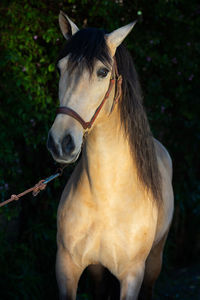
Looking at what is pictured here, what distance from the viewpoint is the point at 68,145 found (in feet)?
6.61

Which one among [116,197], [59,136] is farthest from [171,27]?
[59,136]

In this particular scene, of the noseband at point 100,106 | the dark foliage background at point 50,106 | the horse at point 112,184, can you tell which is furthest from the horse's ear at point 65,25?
the dark foliage background at point 50,106

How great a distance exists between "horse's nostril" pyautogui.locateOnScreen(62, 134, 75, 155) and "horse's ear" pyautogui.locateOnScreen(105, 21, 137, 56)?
1.88 ft

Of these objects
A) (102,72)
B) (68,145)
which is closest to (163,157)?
(102,72)

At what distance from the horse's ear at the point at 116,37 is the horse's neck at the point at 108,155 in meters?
0.35

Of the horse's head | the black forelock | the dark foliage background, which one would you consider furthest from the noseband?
the dark foliage background

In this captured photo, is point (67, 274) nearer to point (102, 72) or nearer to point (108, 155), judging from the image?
point (108, 155)

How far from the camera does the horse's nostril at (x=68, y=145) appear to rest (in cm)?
200

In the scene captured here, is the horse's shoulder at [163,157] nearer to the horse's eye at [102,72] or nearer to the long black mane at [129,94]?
the long black mane at [129,94]

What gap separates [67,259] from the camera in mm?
2590

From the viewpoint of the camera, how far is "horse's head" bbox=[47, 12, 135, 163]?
2.02m

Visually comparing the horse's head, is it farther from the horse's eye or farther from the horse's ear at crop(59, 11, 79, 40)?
the horse's ear at crop(59, 11, 79, 40)

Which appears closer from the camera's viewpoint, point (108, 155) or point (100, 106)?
point (100, 106)

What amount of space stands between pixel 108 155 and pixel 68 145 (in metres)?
0.47
